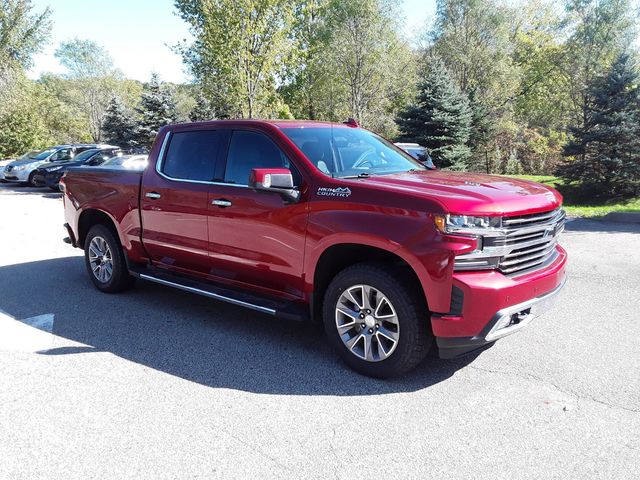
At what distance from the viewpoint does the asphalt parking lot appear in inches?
109

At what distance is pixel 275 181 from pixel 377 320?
131cm

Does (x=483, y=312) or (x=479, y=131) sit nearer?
(x=483, y=312)

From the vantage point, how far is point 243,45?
19703 mm

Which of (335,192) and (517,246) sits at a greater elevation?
(335,192)

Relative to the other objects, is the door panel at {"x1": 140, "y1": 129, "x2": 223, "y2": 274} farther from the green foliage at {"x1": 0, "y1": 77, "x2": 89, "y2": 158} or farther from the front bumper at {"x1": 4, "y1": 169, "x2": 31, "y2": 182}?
the green foliage at {"x1": 0, "y1": 77, "x2": 89, "y2": 158}

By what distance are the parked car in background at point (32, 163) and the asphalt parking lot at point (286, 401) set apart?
1849 cm

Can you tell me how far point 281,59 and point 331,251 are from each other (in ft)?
62.7

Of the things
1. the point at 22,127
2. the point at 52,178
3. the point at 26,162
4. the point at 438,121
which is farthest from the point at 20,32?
the point at 438,121

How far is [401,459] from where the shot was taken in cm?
279

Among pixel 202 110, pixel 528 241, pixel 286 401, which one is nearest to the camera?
pixel 286 401

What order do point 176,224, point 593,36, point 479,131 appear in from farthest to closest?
point 593,36 < point 479,131 < point 176,224

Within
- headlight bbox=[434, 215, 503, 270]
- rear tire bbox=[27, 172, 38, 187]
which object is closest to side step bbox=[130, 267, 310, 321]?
headlight bbox=[434, 215, 503, 270]

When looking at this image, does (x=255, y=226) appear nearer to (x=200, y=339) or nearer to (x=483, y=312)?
(x=200, y=339)

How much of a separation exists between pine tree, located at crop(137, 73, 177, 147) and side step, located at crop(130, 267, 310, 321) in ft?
92.4
